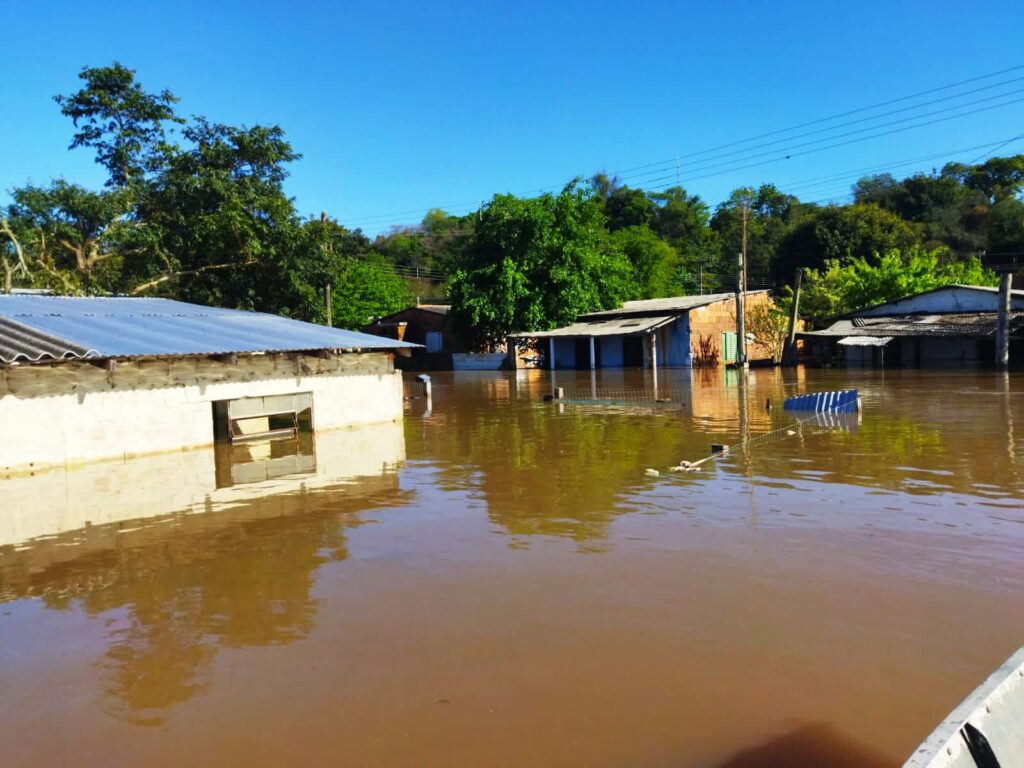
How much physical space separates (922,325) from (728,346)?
31.7 ft

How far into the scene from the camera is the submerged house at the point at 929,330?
31.7 m

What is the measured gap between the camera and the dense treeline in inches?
1102

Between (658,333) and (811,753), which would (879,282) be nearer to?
(658,333)

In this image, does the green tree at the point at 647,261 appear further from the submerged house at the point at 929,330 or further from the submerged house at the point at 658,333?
the submerged house at the point at 929,330

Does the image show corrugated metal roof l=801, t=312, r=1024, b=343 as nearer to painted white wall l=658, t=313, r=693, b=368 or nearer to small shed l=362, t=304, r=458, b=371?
painted white wall l=658, t=313, r=693, b=368

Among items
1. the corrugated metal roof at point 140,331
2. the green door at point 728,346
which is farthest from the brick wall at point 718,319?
the corrugated metal roof at point 140,331

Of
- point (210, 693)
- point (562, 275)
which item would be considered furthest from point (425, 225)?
point (210, 693)

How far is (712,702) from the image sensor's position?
15.6 feet

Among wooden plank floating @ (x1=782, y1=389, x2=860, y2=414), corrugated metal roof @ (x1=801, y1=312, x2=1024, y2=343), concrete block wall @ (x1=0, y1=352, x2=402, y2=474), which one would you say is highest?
corrugated metal roof @ (x1=801, y1=312, x2=1024, y2=343)

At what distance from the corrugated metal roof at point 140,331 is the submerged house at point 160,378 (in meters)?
0.03

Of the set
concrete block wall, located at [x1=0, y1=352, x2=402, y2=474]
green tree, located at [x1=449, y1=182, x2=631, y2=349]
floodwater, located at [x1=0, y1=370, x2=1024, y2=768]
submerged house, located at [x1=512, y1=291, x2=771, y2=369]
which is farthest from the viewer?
green tree, located at [x1=449, y1=182, x2=631, y2=349]

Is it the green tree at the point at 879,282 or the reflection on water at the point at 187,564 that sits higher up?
the green tree at the point at 879,282

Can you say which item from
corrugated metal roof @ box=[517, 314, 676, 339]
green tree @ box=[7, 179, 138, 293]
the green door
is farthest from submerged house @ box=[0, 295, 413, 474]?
the green door

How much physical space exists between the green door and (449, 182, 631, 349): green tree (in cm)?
651
